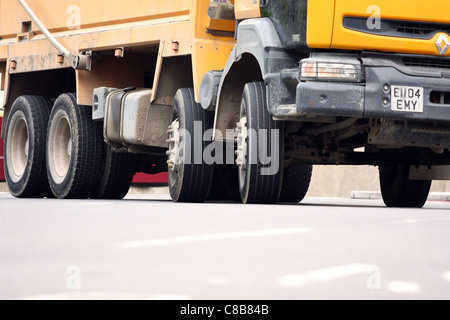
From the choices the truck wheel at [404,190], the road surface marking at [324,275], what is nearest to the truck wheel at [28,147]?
the truck wheel at [404,190]

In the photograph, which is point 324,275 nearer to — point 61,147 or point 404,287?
point 404,287

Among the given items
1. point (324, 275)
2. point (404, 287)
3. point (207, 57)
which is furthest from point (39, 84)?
point (404, 287)

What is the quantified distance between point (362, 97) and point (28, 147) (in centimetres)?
654

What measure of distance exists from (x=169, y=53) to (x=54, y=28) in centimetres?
305

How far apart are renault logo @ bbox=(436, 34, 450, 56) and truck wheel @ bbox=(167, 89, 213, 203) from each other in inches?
107

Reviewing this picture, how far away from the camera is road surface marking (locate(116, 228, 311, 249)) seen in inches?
241

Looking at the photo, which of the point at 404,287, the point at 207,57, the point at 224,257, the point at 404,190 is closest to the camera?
the point at 404,287

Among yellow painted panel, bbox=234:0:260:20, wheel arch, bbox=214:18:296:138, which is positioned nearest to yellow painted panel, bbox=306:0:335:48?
wheel arch, bbox=214:18:296:138

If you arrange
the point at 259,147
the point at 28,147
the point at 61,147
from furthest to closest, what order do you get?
the point at 28,147, the point at 61,147, the point at 259,147

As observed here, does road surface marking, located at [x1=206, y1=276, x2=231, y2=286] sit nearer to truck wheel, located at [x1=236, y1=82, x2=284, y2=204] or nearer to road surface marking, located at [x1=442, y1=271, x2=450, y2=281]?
road surface marking, located at [x1=442, y1=271, x2=450, y2=281]

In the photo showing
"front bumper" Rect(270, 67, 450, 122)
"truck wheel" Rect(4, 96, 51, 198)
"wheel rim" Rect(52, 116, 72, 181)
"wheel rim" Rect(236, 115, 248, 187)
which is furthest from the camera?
"truck wheel" Rect(4, 96, 51, 198)

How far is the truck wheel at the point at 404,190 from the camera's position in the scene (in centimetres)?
1327

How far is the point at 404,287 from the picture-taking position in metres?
4.68

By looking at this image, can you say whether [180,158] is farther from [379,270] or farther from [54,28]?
[379,270]
